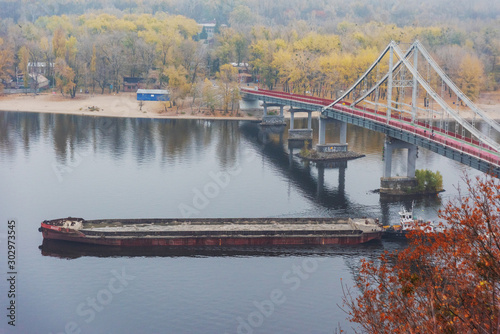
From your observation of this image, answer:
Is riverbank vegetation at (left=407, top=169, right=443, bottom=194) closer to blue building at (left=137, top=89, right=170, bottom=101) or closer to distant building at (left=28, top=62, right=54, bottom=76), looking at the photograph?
blue building at (left=137, top=89, right=170, bottom=101)

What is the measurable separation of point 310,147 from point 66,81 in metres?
78.5

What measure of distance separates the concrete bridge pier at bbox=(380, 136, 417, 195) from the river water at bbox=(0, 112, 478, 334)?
111 inches

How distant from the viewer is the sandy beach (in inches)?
6245

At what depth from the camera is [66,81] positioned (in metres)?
175

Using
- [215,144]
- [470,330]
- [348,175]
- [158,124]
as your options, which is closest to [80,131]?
[158,124]

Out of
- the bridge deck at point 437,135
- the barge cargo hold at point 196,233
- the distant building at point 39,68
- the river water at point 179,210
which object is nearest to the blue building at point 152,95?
the river water at point 179,210

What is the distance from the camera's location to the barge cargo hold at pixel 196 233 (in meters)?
67.4

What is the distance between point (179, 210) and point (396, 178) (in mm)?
29706

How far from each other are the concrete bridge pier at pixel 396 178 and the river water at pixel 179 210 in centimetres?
282

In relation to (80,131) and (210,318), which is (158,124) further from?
(210,318)

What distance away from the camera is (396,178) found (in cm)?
9006

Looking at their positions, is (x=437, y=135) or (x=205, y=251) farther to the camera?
(x=437, y=135)

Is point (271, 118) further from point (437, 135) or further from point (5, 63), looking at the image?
point (5, 63)

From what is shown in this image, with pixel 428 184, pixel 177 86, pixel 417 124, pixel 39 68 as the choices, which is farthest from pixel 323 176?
pixel 39 68
